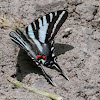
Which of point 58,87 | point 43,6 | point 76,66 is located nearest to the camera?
point 58,87

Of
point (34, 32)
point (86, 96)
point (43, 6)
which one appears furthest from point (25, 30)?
point (86, 96)

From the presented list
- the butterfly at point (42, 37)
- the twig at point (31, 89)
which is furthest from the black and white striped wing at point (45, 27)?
the twig at point (31, 89)

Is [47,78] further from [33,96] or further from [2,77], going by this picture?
[2,77]

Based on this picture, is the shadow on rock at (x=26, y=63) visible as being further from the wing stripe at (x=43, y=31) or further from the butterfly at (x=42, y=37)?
the wing stripe at (x=43, y=31)

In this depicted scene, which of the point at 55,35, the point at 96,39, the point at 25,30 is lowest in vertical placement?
the point at 96,39

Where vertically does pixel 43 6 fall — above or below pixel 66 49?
above

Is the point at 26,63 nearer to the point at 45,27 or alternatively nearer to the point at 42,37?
the point at 42,37

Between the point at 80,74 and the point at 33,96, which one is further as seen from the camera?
the point at 80,74
